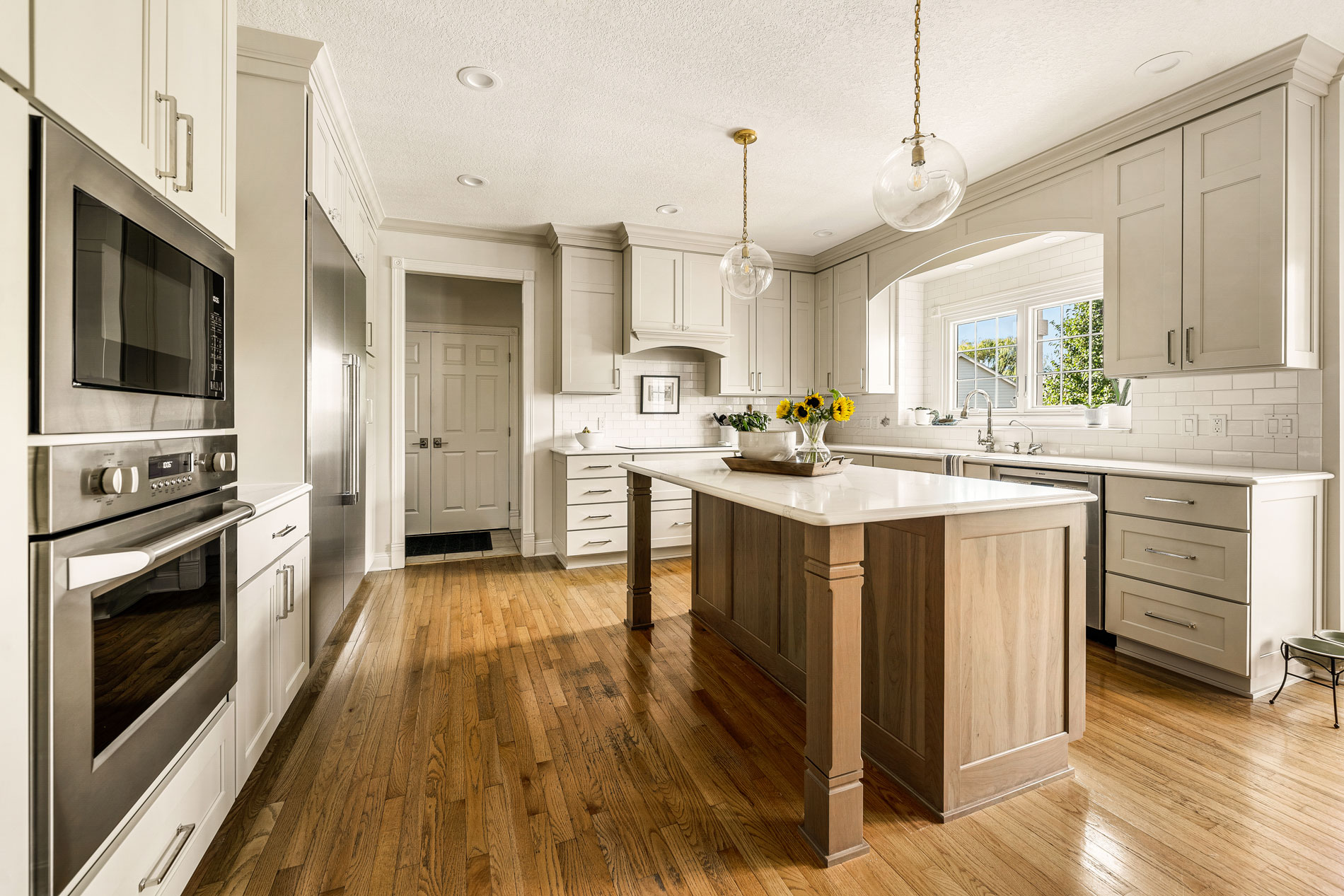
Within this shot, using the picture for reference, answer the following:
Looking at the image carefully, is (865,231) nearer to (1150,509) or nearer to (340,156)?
(1150,509)

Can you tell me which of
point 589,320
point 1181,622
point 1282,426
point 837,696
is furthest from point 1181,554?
point 589,320

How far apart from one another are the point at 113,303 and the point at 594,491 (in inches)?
138

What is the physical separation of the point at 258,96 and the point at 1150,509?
13.4 feet

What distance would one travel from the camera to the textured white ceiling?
2.20m

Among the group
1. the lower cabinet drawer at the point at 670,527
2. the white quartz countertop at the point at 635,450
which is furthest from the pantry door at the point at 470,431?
the lower cabinet drawer at the point at 670,527

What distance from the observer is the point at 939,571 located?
1.58 metres

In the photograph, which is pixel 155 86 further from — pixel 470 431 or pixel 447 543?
pixel 470 431

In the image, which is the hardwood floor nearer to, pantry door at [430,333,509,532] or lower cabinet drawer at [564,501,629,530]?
lower cabinet drawer at [564,501,629,530]

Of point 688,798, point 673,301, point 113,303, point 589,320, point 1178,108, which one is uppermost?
point 1178,108

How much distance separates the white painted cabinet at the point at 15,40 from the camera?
0.76m

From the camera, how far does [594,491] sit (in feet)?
14.6

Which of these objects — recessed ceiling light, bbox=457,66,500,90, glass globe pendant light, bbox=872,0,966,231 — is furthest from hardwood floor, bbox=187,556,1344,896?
recessed ceiling light, bbox=457,66,500,90

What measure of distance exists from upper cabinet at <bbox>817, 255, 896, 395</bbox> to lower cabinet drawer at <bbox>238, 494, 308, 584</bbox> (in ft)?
13.9

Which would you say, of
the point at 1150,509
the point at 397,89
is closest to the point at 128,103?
the point at 397,89
